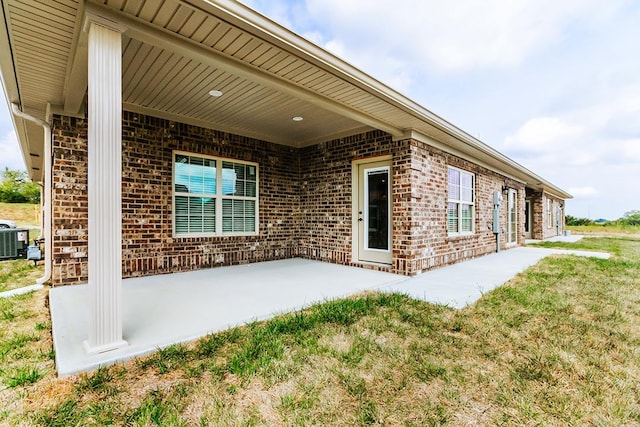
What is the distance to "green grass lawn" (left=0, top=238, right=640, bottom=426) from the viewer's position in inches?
67.1

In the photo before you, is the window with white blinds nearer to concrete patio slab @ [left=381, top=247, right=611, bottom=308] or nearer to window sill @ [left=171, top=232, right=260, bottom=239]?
concrete patio slab @ [left=381, top=247, right=611, bottom=308]

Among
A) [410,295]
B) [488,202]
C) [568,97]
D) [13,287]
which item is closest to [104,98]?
[410,295]

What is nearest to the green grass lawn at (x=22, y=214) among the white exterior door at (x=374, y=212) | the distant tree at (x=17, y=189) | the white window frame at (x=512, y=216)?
the distant tree at (x=17, y=189)

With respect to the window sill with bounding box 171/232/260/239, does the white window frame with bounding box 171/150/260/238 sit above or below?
above

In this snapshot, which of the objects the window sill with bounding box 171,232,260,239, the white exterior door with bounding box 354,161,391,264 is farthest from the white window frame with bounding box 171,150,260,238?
the white exterior door with bounding box 354,161,391,264

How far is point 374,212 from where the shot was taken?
20.4ft

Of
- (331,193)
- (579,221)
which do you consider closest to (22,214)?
(331,193)

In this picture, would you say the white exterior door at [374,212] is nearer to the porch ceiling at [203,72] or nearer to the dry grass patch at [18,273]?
the porch ceiling at [203,72]

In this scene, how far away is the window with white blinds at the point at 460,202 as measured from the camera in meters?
7.00

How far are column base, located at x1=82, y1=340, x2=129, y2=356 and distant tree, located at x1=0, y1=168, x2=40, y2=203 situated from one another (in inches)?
1209

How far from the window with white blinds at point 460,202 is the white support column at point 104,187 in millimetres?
6331

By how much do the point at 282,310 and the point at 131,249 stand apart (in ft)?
10.2

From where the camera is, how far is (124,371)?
211 cm

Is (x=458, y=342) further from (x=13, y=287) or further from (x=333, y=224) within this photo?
(x=13, y=287)
